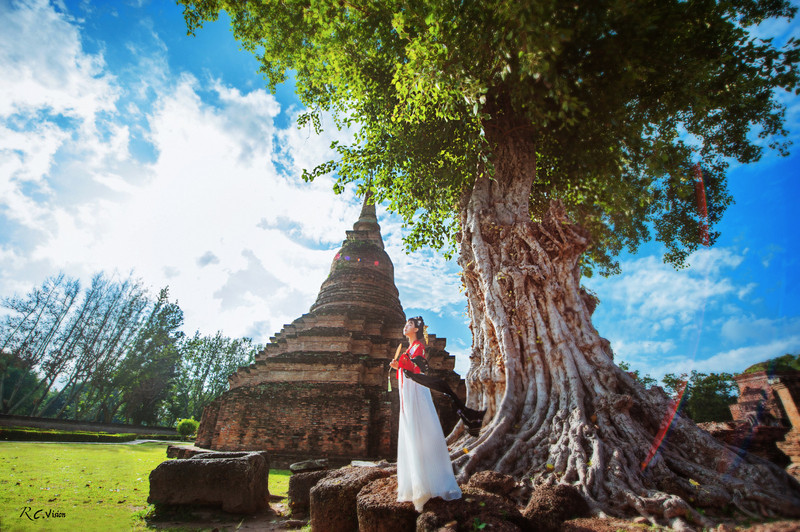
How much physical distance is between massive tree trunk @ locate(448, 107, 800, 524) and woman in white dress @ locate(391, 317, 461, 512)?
3.67 ft

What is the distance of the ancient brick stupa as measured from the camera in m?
9.80

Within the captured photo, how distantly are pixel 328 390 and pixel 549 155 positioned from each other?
8.68 metres

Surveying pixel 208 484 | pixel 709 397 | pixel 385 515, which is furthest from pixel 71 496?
pixel 709 397

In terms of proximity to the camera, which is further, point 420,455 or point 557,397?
point 557,397

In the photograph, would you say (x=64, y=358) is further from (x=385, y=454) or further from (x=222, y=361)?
(x=385, y=454)

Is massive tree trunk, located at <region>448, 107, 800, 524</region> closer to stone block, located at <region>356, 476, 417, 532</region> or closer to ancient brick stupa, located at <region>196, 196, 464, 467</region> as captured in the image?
stone block, located at <region>356, 476, 417, 532</region>

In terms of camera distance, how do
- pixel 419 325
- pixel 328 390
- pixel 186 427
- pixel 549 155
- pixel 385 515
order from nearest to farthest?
1. pixel 385 515
2. pixel 419 325
3. pixel 549 155
4. pixel 328 390
5. pixel 186 427

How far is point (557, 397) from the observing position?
451 centimetres

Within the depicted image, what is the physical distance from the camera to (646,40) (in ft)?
15.8

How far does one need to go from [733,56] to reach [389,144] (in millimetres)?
5989

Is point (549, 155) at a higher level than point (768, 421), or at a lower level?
higher

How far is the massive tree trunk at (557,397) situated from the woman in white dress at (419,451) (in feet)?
3.67

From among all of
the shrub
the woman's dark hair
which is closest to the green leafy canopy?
the woman's dark hair

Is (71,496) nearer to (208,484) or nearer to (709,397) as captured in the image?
(208,484)
